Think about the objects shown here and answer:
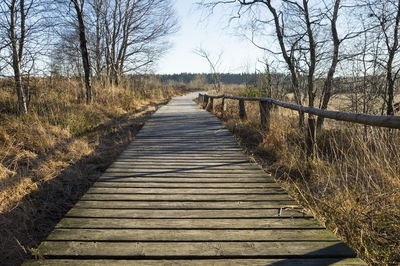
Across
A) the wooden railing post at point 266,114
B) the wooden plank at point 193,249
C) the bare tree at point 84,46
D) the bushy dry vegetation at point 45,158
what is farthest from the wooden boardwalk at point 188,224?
the bare tree at point 84,46

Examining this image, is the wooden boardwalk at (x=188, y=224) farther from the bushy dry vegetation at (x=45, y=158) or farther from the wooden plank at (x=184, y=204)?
Answer: the bushy dry vegetation at (x=45, y=158)

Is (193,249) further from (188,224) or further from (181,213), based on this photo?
(181,213)

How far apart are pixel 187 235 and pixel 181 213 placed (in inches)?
13.9

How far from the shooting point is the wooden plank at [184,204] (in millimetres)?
2361

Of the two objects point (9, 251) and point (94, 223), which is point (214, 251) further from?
point (9, 251)

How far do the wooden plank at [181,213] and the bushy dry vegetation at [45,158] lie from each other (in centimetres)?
54

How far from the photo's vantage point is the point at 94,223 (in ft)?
6.77

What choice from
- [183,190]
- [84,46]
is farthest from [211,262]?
[84,46]

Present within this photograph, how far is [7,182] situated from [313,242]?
377cm

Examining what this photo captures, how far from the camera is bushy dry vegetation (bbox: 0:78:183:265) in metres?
2.64

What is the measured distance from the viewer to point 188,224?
205 centimetres

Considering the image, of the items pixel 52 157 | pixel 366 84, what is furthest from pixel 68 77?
pixel 366 84

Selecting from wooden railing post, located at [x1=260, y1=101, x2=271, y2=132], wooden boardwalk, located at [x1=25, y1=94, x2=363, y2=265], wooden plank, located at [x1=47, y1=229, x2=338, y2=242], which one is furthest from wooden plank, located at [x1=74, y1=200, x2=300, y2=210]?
Answer: wooden railing post, located at [x1=260, y1=101, x2=271, y2=132]

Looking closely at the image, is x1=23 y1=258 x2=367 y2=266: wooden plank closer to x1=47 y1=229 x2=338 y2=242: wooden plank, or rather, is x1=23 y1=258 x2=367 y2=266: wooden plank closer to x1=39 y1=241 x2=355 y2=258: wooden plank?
x1=39 y1=241 x2=355 y2=258: wooden plank
